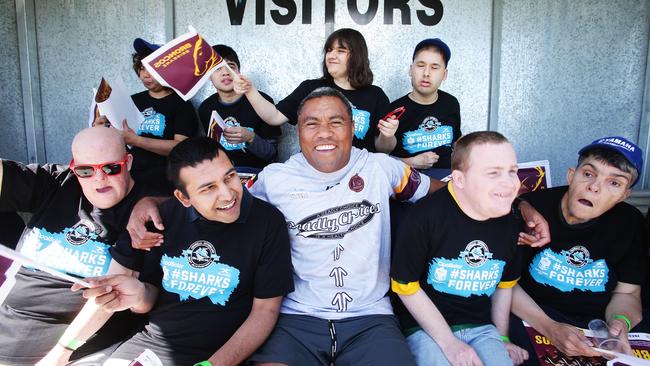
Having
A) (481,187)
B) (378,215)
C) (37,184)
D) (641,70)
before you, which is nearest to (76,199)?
(37,184)

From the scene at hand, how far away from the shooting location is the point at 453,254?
2289 millimetres

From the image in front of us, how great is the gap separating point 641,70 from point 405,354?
A: 401cm

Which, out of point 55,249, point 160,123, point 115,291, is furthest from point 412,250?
point 160,123

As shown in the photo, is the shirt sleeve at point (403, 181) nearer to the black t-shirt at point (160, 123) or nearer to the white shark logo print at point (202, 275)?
the white shark logo print at point (202, 275)

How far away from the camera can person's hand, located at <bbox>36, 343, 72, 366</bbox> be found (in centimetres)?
221

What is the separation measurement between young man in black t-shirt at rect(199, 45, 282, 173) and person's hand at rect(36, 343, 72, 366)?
1.86 m

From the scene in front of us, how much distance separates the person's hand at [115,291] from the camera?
2055 millimetres

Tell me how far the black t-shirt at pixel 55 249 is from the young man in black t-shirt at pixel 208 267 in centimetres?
36

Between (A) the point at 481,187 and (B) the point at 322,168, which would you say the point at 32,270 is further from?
(A) the point at 481,187

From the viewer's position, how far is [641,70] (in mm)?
4488

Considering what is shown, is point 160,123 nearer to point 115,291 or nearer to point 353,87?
point 353,87

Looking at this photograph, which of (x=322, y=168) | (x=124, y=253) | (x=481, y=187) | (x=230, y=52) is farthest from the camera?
(x=230, y=52)

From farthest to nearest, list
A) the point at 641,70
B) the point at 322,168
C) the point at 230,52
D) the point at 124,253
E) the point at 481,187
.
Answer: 1. the point at 641,70
2. the point at 230,52
3. the point at 322,168
4. the point at 124,253
5. the point at 481,187

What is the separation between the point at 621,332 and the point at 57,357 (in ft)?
9.06
